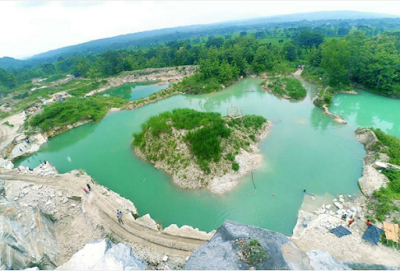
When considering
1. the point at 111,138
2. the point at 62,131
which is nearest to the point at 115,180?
the point at 111,138

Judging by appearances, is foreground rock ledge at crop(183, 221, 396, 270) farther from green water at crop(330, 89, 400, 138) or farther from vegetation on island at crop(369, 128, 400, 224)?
green water at crop(330, 89, 400, 138)

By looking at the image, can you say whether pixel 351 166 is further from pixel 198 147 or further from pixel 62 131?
pixel 62 131

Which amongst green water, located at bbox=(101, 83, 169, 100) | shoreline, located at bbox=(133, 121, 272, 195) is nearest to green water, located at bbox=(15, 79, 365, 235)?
shoreline, located at bbox=(133, 121, 272, 195)

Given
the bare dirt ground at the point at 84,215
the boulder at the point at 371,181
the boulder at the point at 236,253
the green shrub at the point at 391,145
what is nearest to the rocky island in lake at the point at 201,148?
the bare dirt ground at the point at 84,215

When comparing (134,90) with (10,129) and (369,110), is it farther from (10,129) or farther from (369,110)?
(369,110)

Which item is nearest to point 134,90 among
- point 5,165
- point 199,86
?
point 199,86

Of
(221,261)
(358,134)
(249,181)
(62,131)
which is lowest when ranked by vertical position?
(358,134)

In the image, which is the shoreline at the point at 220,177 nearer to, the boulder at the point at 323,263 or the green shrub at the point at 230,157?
the green shrub at the point at 230,157
